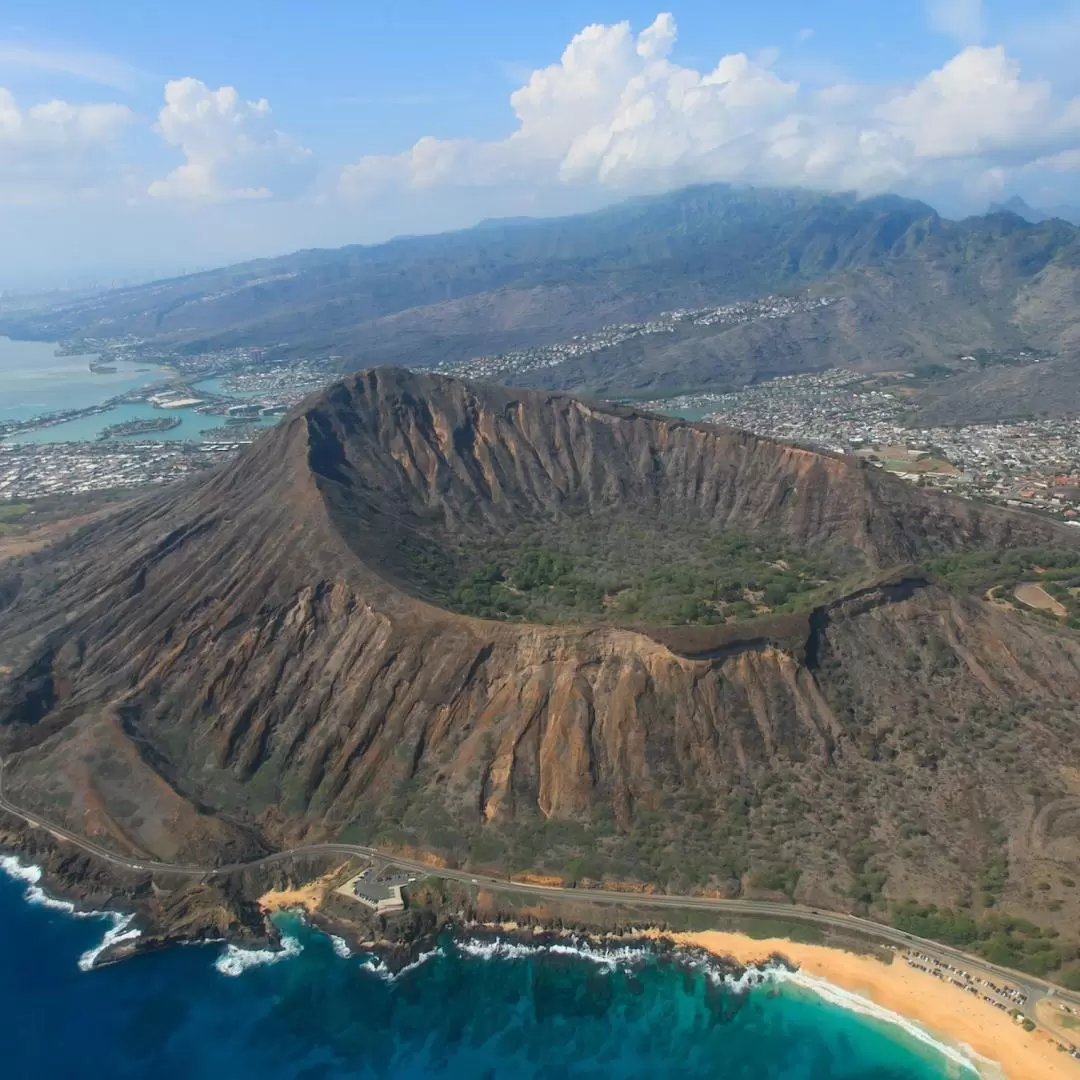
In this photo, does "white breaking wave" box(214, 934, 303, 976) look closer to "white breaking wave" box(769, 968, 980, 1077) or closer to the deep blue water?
the deep blue water

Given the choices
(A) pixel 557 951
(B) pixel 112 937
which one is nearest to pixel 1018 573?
(A) pixel 557 951

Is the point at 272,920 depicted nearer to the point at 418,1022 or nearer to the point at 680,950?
the point at 418,1022

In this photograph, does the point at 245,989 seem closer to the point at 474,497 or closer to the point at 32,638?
the point at 32,638

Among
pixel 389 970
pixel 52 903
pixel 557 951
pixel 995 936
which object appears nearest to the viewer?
pixel 995 936

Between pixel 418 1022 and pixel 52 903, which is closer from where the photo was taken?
pixel 418 1022

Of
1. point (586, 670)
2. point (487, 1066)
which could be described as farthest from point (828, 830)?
point (487, 1066)

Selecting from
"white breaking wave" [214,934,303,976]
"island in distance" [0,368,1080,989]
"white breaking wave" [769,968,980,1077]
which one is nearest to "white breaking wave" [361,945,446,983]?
"white breaking wave" [214,934,303,976]
